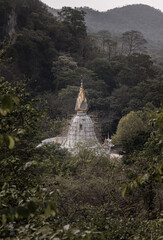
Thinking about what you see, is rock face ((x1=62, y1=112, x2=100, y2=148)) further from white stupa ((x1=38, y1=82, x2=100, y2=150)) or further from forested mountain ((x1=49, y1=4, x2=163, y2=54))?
forested mountain ((x1=49, y1=4, x2=163, y2=54))

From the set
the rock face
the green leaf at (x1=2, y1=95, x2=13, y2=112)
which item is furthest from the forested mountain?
the green leaf at (x1=2, y1=95, x2=13, y2=112)

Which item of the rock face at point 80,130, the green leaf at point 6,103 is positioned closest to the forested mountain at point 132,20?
the rock face at point 80,130

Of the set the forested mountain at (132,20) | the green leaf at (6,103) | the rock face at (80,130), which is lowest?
the rock face at (80,130)

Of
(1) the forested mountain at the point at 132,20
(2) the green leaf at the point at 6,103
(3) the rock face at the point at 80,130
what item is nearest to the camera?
(2) the green leaf at the point at 6,103

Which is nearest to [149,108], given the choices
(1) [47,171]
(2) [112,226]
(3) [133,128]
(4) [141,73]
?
A: (3) [133,128]

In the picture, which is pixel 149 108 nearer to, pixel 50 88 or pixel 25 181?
pixel 50 88

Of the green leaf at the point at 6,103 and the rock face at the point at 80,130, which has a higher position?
the green leaf at the point at 6,103

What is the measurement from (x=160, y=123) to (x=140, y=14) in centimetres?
8185

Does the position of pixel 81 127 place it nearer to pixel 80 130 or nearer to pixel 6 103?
pixel 80 130

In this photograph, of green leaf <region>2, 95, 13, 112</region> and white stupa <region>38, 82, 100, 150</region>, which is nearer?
green leaf <region>2, 95, 13, 112</region>

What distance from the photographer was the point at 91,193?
27.1 feet

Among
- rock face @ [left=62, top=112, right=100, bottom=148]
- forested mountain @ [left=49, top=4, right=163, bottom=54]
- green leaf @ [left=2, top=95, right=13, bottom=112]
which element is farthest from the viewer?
forested mountain @ [left=49, top=4, right=163, bottom=54]

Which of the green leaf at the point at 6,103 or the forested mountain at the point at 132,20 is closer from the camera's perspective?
the green leaf at the point at 6,103

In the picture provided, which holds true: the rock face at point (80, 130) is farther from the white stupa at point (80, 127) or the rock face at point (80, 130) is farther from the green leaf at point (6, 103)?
the green leaf at point (6, 103)
